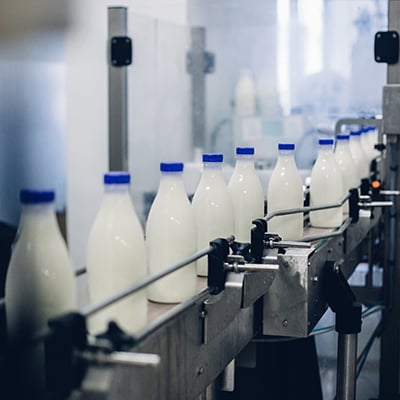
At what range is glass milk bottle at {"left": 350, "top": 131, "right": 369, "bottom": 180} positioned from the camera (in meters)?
1.99

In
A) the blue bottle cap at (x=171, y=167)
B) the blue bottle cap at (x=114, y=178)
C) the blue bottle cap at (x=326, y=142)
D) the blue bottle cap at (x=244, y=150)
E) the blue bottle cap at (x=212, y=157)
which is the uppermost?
the blue bottle cap at (x=326, y=142)

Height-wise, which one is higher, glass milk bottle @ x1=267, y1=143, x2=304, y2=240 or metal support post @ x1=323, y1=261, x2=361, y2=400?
glass milk bottle @ x1=267, y1=143, x2=304, y2=240

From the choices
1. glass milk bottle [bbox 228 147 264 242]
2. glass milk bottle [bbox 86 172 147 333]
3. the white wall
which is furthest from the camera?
the white wall

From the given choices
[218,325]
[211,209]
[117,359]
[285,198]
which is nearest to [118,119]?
[285,198]

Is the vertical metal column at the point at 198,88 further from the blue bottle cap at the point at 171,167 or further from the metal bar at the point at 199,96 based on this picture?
the blue bottle cap at the point at 171,167

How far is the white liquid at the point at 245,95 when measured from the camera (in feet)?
10.1

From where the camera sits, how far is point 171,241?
943mm

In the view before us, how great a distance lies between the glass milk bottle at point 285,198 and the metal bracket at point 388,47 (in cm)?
97

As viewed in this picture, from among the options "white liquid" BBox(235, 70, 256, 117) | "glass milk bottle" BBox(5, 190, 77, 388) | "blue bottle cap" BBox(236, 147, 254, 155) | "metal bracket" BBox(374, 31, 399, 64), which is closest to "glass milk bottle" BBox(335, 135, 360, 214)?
"metal bracket" BBox(374, 31, 399, 64)

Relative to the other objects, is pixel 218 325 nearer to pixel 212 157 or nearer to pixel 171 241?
pixel 171 241

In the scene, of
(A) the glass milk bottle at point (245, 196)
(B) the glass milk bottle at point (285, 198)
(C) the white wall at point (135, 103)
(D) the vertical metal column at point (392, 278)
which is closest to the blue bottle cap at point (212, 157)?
(A) the glass milk bottle at point (245, 196)

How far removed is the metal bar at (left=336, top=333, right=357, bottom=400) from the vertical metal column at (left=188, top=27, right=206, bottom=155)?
1681 mm

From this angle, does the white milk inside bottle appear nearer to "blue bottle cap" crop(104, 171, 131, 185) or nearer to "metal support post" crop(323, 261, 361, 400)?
"metal support post" crop(323, 261, 361, 400)

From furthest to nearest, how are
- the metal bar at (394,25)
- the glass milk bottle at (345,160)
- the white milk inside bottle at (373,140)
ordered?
the white milk inside bottle at (373,140), the metal bar at (394,25), the glass milk bottle at (345,160)
